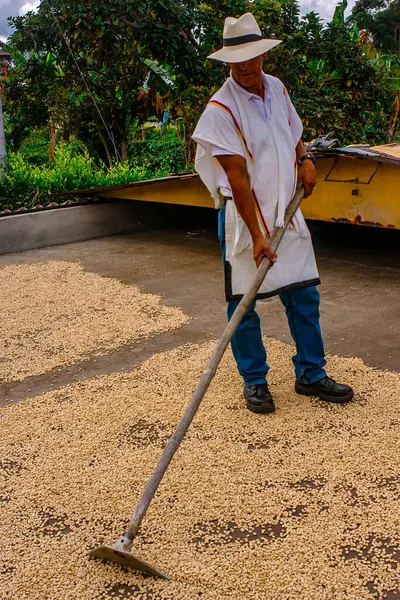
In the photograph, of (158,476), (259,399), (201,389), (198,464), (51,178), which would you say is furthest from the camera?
(51,178)

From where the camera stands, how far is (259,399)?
299cm

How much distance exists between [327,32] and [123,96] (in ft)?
10.1

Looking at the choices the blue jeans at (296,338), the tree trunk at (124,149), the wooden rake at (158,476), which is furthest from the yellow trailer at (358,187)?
the tree trunk at (124,149)

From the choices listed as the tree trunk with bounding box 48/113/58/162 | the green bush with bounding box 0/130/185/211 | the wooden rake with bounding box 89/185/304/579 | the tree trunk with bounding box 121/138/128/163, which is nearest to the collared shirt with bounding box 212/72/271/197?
the wooden rake with bounding box 89/185/304/579

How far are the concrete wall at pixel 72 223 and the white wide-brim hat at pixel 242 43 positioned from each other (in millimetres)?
4978

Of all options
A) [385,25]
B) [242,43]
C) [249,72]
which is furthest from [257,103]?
[385,25]

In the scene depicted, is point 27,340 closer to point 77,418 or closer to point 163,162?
point 77,418

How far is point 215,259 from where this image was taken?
632 centimetres

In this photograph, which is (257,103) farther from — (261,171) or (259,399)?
(259,399)

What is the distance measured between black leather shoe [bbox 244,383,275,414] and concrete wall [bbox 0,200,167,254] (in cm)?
492

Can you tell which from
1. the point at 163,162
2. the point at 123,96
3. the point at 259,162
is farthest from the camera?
the point at 163,162

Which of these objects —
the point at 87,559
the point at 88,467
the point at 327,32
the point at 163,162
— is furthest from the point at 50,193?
the point at 87,559

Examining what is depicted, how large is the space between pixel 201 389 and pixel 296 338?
0.88 meters

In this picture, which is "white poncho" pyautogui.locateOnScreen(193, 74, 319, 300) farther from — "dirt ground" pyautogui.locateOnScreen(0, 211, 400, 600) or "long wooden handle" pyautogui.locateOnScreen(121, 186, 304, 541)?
"dirt ground" pyautogui.locateOnScreen(0, 211, 400, 600)
